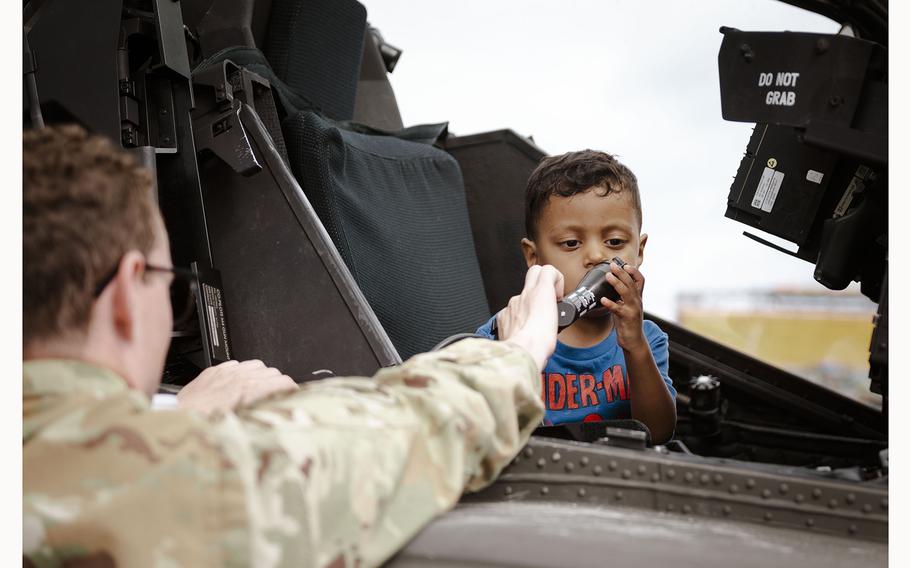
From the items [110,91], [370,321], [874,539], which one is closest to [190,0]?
[110,91]

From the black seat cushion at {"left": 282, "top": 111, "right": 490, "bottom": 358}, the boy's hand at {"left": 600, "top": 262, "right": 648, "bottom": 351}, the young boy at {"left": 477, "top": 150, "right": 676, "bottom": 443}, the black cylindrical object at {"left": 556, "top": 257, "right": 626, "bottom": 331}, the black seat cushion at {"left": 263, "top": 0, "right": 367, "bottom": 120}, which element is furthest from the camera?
the black seat cushion at {"left": 263, "top": 0, "right": 367, "bottom": 120}

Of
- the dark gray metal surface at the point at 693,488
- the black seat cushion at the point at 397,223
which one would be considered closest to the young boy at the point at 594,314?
the black seat cushion at the point at 397,223

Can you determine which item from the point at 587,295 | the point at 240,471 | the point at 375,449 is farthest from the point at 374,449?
the point at 587,295

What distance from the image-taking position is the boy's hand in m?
1.46

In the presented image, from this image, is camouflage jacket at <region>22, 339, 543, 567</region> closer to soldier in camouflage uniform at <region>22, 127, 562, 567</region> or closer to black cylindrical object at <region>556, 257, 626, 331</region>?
soldier in camouflage uniform at <region>22, 127, 562, 567</region>

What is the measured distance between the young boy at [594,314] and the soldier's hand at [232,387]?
0.60m

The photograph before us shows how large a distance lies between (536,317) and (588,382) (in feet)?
1.87

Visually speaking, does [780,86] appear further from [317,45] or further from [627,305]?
[317,45]

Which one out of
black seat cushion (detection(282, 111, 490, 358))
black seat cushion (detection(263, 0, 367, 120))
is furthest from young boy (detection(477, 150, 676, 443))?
black seat cushion (detection(263, 0, 367, 120))

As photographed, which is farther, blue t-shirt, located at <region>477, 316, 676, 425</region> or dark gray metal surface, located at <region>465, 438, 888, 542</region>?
blue t-shirt, located at <region>477, 316, 676, 425</region>

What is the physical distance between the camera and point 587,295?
4.46ft

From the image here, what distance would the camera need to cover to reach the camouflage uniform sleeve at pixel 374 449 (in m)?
0.73

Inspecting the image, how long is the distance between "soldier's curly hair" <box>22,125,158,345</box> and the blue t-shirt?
38.3 inches

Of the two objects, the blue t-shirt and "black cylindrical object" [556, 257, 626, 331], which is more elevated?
"black cylindrical object" [556, 257, 626, 331]
